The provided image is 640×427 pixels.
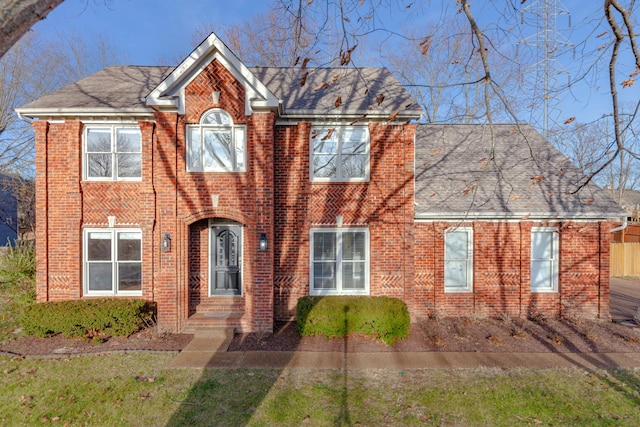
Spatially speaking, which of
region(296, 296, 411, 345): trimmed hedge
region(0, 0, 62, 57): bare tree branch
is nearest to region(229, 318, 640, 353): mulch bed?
region(296, 296, 411, 345): trimmed hedge

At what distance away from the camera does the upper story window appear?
25.9 ft

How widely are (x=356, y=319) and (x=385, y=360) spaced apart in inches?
46.6

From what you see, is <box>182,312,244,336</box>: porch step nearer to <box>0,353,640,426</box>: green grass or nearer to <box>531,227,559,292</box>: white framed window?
<box>0,353,640,426</box>: green grass

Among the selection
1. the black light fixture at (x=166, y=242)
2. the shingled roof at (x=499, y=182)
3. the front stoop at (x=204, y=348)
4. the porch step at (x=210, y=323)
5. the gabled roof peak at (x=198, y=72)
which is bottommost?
the front stoop at (x=204, y=348)

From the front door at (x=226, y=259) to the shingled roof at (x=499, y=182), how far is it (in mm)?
5298

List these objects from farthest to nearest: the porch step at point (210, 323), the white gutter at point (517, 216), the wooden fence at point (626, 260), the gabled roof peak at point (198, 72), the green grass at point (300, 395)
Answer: the wooden fence at point (626, 260), the white gutter at point (517, 216), the porch step at point (210, 323), the gabled roof peak at point (198, 72), the green grass at point (300, 395)

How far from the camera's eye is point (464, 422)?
451cm

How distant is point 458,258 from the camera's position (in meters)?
9.20

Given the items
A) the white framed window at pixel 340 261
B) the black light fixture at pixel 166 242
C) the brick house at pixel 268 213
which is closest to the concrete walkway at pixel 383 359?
the brick house at pixel 268 213

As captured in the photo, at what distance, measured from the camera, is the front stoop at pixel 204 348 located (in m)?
6.32

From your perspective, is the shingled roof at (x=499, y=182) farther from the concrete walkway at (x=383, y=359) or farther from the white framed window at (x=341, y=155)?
the concrete walkway at (x=383, y=359)

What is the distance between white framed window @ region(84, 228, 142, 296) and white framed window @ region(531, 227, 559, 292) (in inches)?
454

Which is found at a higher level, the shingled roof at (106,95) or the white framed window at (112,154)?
the shingled roof at (106,95)

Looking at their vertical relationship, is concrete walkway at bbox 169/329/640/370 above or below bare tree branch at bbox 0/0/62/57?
below
